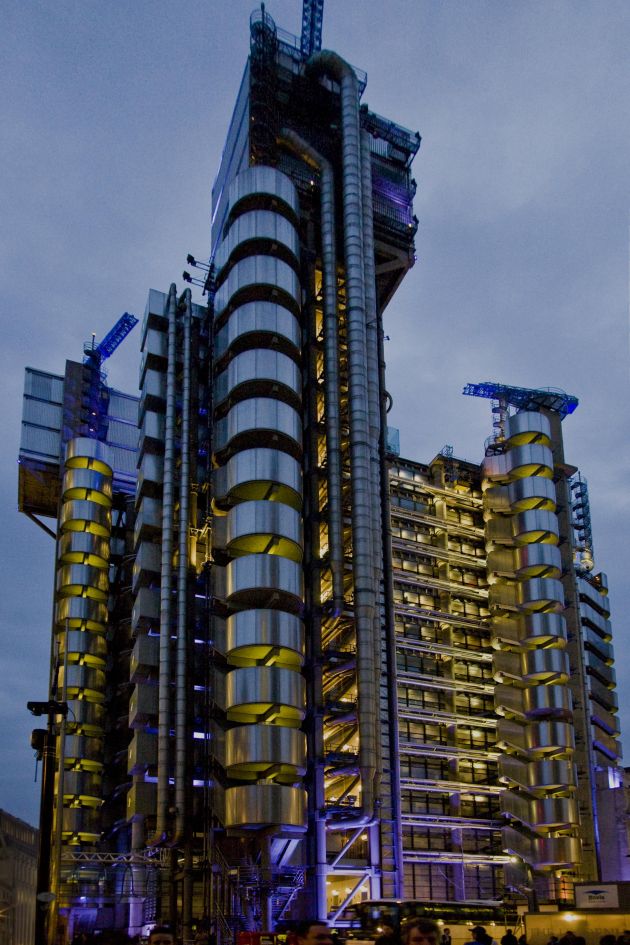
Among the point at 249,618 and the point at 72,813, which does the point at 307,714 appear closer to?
the point at 249,618

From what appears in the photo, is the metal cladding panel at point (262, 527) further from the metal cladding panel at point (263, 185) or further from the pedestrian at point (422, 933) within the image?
the pedestrian at point (422, 933)

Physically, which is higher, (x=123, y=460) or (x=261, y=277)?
A: (x=261, y=277)

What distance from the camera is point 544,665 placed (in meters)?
79.6

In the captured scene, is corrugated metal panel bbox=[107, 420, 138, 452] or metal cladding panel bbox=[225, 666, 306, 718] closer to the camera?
metal cladding panel bbox=[225, 666, 306, 718]

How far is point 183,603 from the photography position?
6750 centimetres

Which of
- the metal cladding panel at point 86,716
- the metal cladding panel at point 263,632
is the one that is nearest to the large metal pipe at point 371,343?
the metal cladding panel at point 263,632

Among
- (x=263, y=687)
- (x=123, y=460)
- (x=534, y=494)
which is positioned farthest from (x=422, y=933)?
(x=123, y=460)

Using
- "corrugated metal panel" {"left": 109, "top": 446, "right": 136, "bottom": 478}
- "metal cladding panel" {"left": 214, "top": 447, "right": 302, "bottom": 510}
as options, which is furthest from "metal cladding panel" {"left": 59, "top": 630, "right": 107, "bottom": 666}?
"metal cladding panel" {"left": 214, "top": 447, "right": 302, "bottom": 510}

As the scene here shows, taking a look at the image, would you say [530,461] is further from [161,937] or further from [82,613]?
[161,937]

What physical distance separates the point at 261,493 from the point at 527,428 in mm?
30010

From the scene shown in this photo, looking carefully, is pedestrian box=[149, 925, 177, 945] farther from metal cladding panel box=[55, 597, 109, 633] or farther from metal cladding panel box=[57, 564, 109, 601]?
metal cladding panel box=[57, 564, 109, 601]

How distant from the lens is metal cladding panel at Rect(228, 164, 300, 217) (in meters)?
71.6

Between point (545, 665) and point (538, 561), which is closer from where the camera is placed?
point (545, 665)

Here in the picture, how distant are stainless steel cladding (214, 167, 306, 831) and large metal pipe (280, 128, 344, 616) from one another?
215cm
